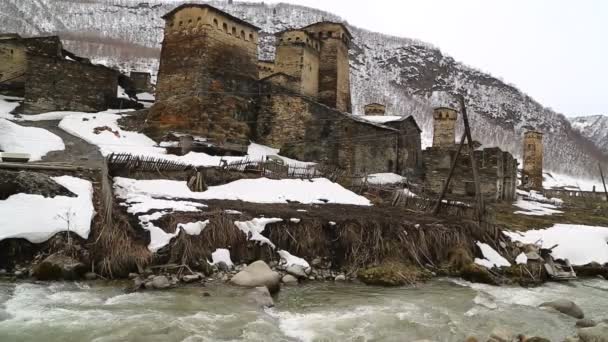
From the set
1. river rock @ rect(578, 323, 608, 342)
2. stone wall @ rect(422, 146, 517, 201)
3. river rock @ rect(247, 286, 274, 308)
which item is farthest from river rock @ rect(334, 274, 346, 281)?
stone wall @ rect(422, 146, 517, 201)

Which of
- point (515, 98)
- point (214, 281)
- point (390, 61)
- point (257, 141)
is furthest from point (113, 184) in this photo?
point (515, 98)

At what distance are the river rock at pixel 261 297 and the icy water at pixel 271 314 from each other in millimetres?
194

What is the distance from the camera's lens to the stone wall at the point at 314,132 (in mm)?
26328

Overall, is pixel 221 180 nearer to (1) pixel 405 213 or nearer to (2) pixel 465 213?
(1) pixel 405 213

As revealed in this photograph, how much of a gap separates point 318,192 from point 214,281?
7.73m

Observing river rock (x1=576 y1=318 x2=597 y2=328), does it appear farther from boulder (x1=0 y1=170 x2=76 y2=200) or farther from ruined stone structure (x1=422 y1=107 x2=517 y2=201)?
ruined stone structure (x1=422 y1=107 x2=517 y2=201)

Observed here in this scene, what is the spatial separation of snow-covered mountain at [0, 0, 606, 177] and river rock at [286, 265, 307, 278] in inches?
2646

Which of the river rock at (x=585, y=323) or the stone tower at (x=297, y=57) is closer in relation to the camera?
the river rock at (x=585, y=323)

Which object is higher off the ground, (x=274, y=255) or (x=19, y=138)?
(x=19, y=138)

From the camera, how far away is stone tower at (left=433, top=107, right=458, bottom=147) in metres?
35.8

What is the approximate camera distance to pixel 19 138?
17.3 m

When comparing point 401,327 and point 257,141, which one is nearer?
point 401,327

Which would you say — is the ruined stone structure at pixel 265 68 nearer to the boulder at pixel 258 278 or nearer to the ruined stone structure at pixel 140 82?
the ruined stone structure at pixel 140 82

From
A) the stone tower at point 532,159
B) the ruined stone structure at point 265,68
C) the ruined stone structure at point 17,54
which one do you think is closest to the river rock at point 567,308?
the ruined stone structure at point 17,54
